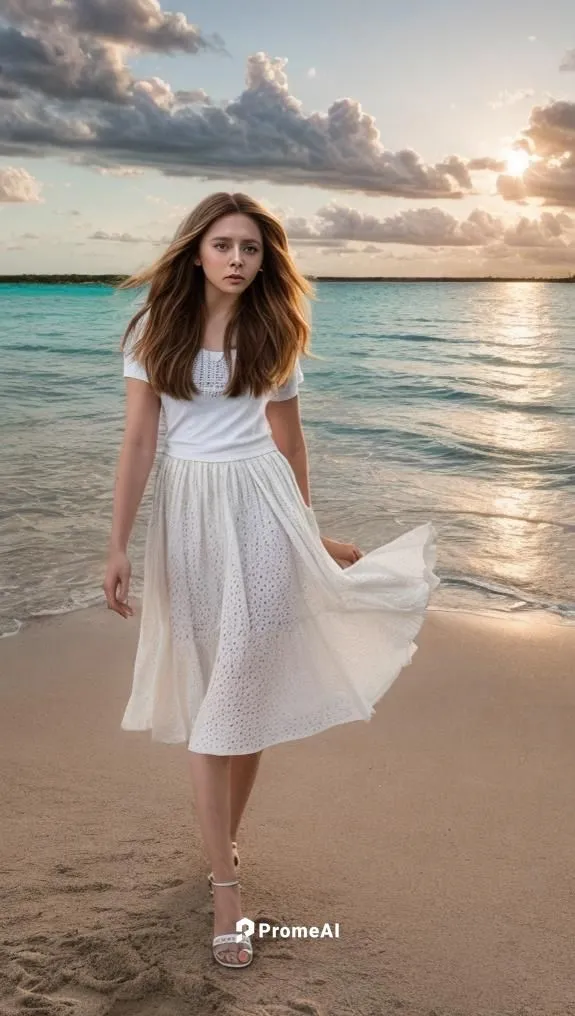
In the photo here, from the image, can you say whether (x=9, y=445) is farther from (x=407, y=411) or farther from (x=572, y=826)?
(x=572, y=826)

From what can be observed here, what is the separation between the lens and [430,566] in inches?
123

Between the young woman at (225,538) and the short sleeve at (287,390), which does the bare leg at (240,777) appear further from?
the short sleeve at (287,390)

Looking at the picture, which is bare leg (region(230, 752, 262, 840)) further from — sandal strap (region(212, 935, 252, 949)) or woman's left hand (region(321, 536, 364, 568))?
woman's left hand (region(321, 536, 364, 568))

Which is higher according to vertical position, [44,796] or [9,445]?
[44,796]

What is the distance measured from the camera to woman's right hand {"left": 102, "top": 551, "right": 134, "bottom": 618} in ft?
8.94

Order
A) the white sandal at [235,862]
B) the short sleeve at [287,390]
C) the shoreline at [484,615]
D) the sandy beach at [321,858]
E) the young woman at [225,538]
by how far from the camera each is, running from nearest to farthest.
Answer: the sandy beach at [321,858] < the young woman at [225,538] < the short sleeve at [287,390] < the white sandal at [235,862] < the shoreline at [484,615]

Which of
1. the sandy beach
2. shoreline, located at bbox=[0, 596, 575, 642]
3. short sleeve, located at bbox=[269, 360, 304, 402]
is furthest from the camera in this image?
shoreline, located at bbox=[0, 596, 575, 642]

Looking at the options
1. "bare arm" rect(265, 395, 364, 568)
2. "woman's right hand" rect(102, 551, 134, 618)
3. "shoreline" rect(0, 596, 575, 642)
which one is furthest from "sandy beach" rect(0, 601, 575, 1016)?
"bare arm" rect(265, 395, 364, 568)

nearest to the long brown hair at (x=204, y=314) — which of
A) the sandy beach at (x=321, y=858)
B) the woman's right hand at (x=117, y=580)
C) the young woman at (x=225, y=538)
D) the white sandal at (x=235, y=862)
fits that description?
the young woman at (x=225, y=538)

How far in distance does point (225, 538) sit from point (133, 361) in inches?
20.9

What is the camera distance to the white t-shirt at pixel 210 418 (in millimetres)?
2756

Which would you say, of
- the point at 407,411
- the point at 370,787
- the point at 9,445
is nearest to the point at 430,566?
the point at 370,787

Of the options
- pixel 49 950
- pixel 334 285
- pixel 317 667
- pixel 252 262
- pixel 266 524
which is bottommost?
pixel 334 285

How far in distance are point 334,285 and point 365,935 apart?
7599cm
